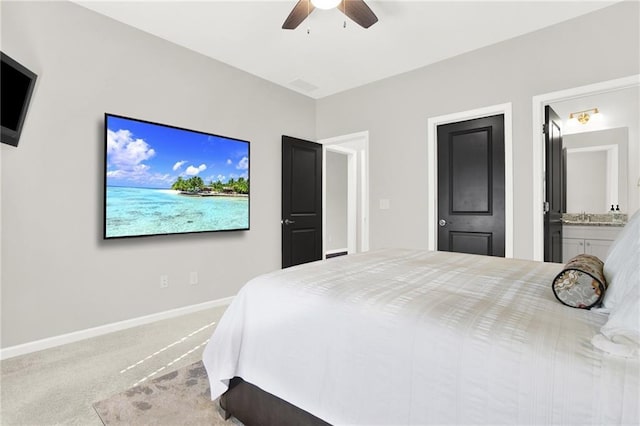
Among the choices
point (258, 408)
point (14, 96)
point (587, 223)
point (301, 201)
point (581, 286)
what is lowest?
point (258, 408)

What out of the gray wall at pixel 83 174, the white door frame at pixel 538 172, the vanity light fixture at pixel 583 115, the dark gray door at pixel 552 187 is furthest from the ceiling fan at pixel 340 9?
the vanity light fixture at pixel 583 115

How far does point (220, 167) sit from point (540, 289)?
3116mm

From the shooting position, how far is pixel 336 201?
23.7 feet

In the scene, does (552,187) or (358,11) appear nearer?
(358,11)

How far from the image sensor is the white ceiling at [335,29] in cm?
266

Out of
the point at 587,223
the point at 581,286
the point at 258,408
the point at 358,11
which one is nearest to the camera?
the point at 581,286

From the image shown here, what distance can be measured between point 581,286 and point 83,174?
329 centimetres

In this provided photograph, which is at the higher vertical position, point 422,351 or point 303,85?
point 303,85

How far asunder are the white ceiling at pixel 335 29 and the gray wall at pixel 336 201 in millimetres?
3318

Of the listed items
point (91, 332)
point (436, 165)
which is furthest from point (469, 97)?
point (91, 332)

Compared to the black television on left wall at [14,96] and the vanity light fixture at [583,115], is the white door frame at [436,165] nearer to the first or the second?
the vanity light fixture at [583,115]

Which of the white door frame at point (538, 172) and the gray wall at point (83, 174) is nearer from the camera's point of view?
the gray wall at point (83, 174)

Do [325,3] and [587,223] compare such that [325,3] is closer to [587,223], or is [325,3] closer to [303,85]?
[303,85]

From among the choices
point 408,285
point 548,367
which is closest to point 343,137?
point 408,285
